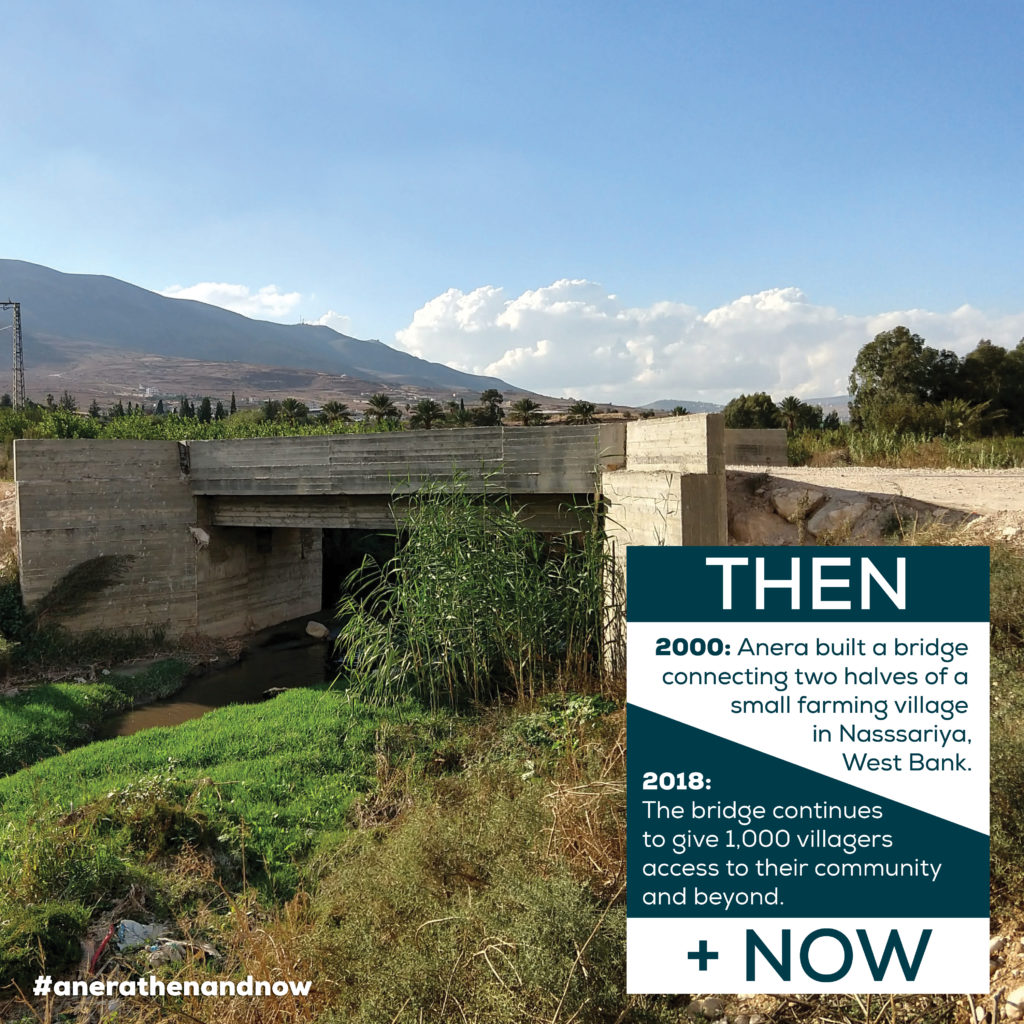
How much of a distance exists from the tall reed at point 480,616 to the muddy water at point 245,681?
3585 millimetres

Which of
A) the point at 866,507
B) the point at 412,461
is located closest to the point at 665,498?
the point at 866,507

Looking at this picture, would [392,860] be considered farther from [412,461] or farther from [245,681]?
[245,681]

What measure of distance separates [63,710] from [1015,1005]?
9.50m

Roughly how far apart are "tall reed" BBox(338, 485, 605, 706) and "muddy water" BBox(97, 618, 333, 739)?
11.8 feet

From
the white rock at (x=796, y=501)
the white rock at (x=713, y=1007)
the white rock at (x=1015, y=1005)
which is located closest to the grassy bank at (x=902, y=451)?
the white rock at (x=796, y=501)

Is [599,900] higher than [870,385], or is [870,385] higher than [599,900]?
[870,385]

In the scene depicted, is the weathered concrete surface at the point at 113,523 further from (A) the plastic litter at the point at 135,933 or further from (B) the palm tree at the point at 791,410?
(B) the palm tree at the point at 791,410

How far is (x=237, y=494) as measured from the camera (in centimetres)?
1207

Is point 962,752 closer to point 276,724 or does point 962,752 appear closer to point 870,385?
point 276,724

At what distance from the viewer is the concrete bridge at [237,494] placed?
8834 millimetres

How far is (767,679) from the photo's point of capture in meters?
2.45

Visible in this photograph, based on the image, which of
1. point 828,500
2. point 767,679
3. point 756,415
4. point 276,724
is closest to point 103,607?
point 276,724

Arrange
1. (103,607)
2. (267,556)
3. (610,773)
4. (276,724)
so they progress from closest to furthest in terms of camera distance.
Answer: (610,773) → (276,724) → (103,607) → (267,556)

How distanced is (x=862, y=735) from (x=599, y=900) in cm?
126
